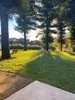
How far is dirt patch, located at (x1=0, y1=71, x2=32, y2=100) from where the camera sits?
5.12 m

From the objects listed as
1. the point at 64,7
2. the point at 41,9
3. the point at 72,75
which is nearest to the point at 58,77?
the point at 72,75

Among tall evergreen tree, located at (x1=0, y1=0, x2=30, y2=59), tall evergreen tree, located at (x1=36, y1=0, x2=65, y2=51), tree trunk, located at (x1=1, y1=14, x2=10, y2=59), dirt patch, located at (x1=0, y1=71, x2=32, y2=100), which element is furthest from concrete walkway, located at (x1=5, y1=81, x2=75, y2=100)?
tall evergreen tree, located at (x1=36, y1=0, x2=65, y2=51)

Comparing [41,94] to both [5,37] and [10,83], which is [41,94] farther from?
[5,37]

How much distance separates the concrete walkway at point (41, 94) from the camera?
475 centimetres

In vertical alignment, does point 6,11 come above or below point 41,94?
above

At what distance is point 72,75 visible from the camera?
6590 millimetres

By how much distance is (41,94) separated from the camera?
4.91 metres

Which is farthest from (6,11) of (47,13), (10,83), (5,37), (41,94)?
(47,13)

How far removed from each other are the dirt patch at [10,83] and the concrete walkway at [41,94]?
0.23 m

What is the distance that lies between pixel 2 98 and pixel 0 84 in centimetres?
97

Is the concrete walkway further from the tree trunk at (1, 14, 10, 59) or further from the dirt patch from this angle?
the tree trunk at (1, 14, 10, 59)

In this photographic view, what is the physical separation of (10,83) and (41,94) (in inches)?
48.7

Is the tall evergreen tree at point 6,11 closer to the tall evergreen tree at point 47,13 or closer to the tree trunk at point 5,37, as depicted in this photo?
the tree trunk at point 5,37

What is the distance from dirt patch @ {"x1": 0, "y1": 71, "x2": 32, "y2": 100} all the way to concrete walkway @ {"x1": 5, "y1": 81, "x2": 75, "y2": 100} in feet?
0.75
